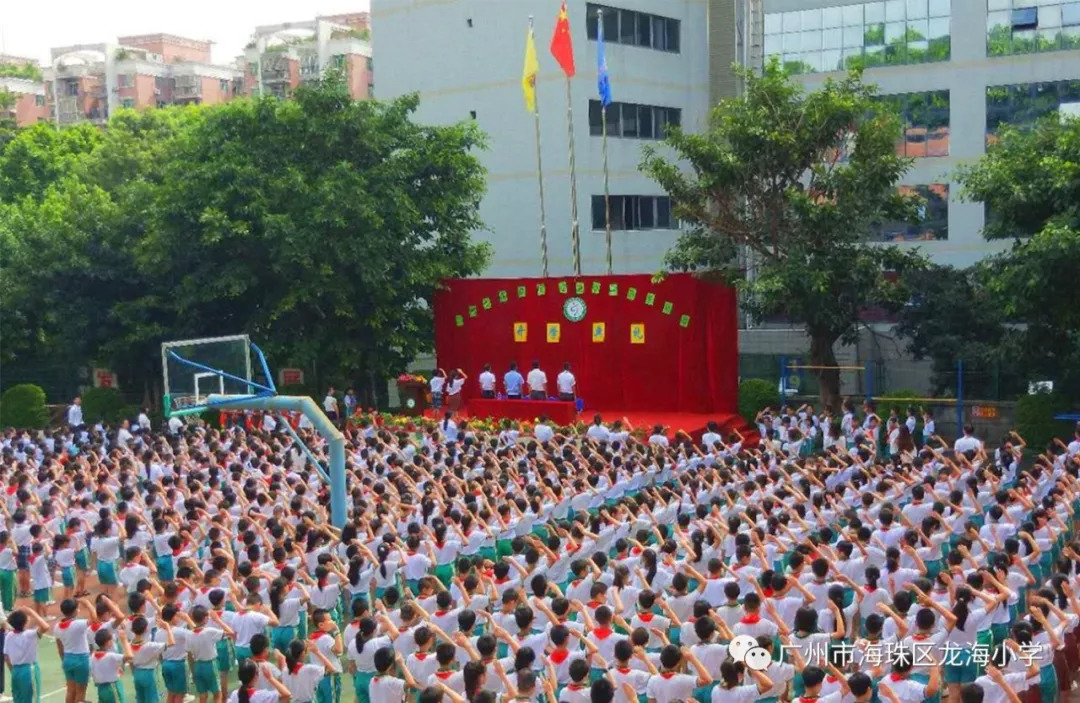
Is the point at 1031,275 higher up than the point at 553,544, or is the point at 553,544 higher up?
the point at 1031,275

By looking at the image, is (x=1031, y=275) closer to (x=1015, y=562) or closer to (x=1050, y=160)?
(x=1050, y=160)

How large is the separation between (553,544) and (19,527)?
5303mm

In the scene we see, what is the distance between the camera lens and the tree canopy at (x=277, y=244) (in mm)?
20875

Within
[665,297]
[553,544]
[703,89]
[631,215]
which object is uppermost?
[703,89]

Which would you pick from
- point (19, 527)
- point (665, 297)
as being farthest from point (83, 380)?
point (19, 527)

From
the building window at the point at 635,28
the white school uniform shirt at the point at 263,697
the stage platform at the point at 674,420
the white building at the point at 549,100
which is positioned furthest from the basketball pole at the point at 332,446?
the building window at the point at 635,28

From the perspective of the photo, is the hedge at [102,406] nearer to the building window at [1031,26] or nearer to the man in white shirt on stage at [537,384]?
the man in white shirt on stage at [537,384]

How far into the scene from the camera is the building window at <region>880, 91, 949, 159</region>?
969 inches

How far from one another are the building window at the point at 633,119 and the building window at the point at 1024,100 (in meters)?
6.84

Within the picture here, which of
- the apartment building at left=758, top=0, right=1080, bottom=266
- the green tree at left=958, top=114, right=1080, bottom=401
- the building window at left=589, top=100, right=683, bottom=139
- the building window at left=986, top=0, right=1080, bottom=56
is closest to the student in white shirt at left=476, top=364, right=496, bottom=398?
the building window at left=589, top=100, right=683, bottom=139

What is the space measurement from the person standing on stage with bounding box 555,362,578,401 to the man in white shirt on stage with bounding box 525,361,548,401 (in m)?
0.27

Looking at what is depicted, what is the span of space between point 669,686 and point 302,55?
5742cm

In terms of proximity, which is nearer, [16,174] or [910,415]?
[910,415]

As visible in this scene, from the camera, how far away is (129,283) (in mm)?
23641
